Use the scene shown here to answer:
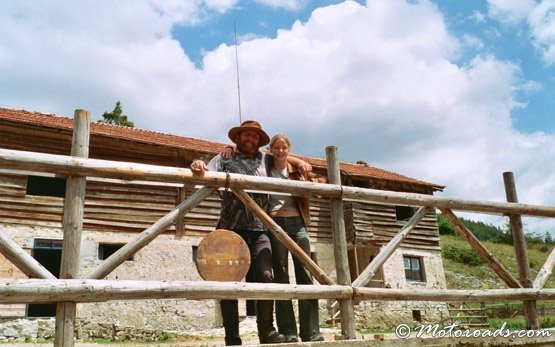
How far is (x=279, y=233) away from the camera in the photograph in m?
3.71

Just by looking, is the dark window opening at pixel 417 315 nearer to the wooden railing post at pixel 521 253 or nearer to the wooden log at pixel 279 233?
the wooden railing post at pixel 521 253

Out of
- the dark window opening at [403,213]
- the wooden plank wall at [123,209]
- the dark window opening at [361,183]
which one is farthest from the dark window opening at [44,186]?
the dark window opening at [403,213]

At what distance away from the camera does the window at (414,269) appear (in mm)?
19047

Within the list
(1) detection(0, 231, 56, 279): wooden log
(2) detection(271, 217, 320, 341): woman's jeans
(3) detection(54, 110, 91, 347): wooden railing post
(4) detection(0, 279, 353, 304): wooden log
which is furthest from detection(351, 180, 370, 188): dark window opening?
(1) detection(0, 231, 56, 279): wooden log

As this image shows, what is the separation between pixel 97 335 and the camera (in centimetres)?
1231

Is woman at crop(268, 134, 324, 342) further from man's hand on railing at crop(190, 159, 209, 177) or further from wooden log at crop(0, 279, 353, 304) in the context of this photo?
man's hand on railing at crop(190, 159, 209, 177)

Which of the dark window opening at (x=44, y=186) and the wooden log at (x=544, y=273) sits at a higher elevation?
the dark window opening at (x=44, y=186)

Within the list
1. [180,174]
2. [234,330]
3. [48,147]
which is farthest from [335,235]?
[48,147]

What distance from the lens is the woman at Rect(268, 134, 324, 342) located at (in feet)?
13.0

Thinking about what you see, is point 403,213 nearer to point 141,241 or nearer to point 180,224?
point 180,224

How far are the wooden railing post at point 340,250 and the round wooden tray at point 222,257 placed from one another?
0.81 metres

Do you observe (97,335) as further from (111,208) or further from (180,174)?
(180,174)

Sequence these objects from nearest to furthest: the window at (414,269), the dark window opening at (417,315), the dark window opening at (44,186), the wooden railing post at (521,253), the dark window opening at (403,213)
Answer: the wooden railing post at (521,253)
the dark window opening at (44,186)
the dark window opening at (417,315)
the window at (414,269)
the dark window opening at (403,213)

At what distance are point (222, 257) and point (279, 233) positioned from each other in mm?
480
